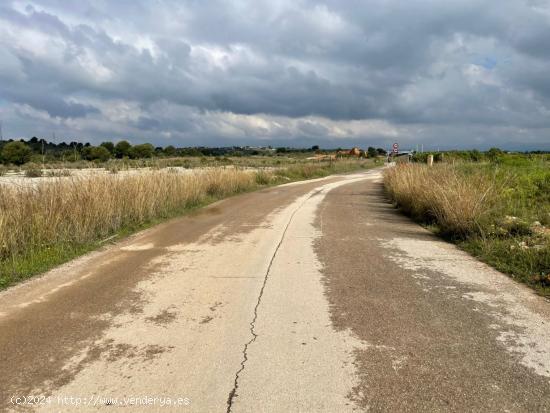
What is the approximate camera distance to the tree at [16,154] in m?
49.1

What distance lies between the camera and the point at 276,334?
14.8 ft

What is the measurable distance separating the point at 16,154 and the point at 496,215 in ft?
171

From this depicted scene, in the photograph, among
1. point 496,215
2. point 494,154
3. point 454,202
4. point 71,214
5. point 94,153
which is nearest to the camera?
point 71,214

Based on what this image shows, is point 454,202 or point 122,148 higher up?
point 122,148

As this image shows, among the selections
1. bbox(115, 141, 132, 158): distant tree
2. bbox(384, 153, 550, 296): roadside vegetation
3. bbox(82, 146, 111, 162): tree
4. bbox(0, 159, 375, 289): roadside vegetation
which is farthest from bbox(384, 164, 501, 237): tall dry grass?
bbox(115, 141, 132, 158): distant tree

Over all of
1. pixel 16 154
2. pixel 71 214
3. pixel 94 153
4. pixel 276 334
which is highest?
pixel 94 153

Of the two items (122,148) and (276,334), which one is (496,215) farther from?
(122,148)

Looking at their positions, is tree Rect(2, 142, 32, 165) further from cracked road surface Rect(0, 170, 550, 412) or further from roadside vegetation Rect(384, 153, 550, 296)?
cracked road surface Rect(0, 170, 550, 412)

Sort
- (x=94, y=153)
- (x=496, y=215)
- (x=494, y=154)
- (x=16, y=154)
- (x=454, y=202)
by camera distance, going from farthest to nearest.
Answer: (x=94, y=153)
(x=16, y=154)
(x=494, y=154)
(x=496, y=215)
(x=454, y=202)

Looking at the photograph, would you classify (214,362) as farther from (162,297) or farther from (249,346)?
(162,297)

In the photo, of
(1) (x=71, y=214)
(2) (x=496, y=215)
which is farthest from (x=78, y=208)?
(2) (x=496, y=215)

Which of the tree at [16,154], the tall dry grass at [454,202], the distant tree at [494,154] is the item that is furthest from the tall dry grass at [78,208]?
the tree at [16,154]

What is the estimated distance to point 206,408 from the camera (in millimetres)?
3199

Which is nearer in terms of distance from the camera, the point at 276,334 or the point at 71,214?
the point at 276,334
